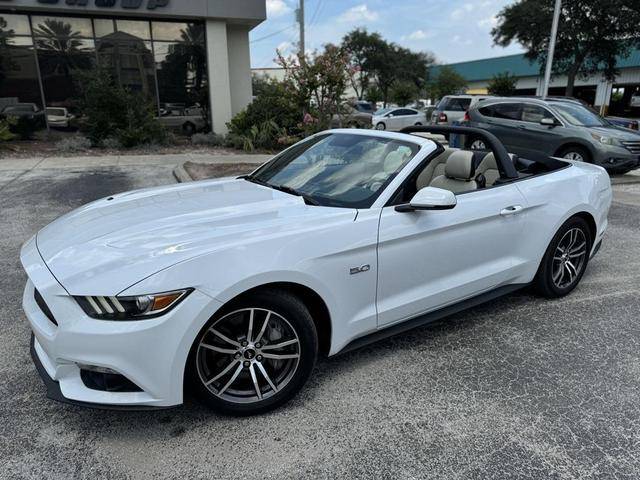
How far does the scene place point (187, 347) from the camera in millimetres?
2287

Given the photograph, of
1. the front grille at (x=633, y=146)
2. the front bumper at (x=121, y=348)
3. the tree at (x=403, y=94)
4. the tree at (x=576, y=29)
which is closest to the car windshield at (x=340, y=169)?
the front bumper at (x=121, y=348)

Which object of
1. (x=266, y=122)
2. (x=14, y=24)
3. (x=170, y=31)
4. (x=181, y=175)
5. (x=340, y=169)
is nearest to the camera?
(x=340, y=169)

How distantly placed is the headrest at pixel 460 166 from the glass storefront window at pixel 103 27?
611 inches

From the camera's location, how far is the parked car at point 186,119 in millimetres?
16812

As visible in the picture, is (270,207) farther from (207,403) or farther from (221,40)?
(221,40)

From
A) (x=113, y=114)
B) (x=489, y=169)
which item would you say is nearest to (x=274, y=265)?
(x=489, y=169)

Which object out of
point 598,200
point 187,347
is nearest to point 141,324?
point 187,347

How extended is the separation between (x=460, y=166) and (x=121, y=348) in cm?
270

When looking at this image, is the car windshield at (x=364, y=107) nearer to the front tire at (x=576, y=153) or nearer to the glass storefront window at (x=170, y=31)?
the glass storefront window at (x=170, y=31)

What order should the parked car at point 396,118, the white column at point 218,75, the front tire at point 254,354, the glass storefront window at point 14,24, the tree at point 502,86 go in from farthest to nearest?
the tree at point 502,86
the parked car at point 396,118
the white column at point 218,75
the glass storefront window at point 14,24
the front tire at point 254,354

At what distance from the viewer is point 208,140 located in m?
15.9

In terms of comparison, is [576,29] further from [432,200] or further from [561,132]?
[432,200]

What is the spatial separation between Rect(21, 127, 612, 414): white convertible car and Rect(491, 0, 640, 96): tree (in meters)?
26.3

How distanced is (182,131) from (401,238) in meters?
15.6
